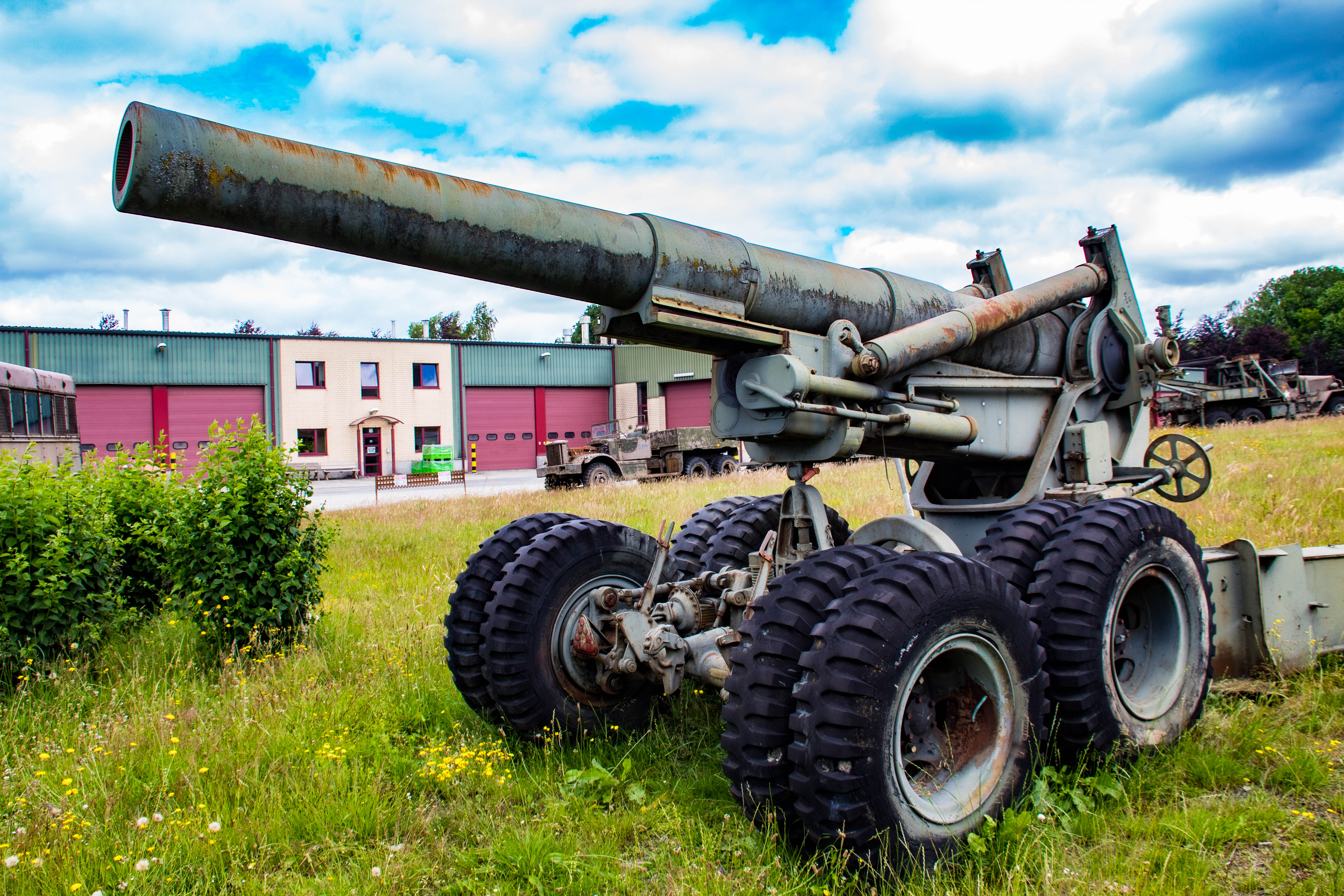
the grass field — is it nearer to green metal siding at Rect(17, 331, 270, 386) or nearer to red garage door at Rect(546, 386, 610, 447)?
green metal siding at Rect(17, 331, 270, 386)

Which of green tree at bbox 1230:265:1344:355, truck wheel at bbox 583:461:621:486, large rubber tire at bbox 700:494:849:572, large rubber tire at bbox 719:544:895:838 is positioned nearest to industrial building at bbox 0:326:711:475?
truck wheel at bbox 583:461:621:486

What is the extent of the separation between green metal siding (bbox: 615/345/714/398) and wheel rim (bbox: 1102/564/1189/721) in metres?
34.3

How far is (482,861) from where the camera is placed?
3.02 meters

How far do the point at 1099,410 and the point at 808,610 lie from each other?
282 cm

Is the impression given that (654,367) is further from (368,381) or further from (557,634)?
(557,634)

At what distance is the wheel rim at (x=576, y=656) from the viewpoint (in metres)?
3.91

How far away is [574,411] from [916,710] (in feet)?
135

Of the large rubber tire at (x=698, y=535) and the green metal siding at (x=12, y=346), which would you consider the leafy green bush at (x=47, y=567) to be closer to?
the large rubber tire at (x=698, y=535)

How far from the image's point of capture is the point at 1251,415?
1076 inches

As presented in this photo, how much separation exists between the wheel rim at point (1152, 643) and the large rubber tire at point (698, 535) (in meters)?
2.00

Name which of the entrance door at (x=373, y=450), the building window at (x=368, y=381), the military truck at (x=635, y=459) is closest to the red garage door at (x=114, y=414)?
the building window at (x=368, y=381)

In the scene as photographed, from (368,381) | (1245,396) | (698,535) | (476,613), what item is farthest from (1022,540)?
(368,381)

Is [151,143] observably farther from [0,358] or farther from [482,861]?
[0,358]

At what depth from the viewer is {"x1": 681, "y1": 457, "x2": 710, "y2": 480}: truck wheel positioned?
958 inches
